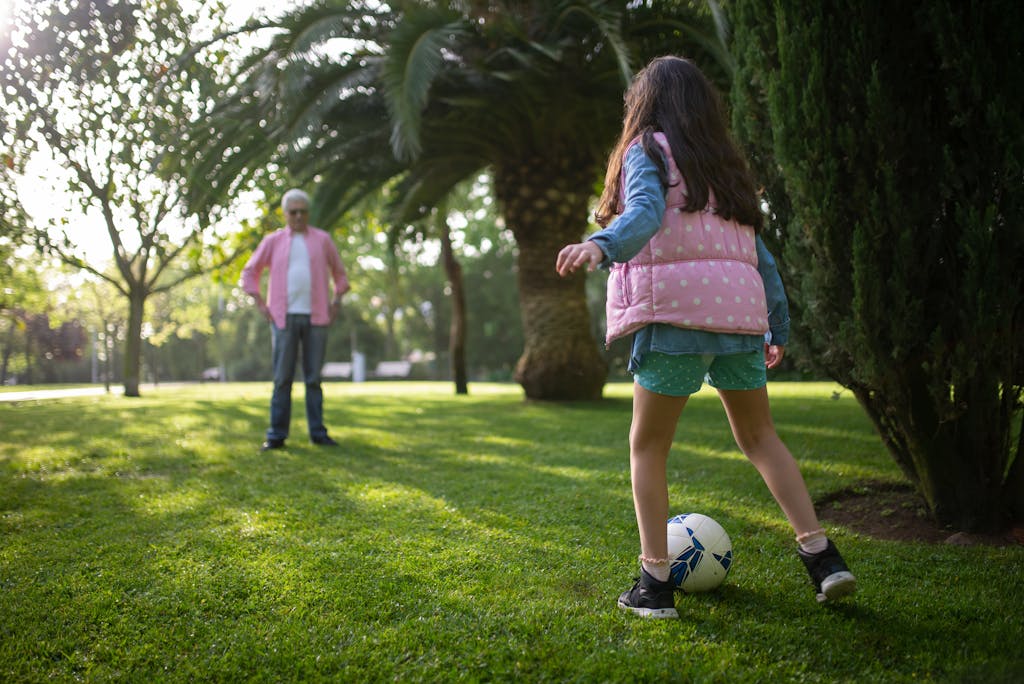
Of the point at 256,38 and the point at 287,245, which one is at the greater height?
the point at 256,38

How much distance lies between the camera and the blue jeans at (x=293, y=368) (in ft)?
20.0

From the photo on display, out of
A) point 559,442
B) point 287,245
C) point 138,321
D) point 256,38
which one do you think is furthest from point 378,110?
point 138,321

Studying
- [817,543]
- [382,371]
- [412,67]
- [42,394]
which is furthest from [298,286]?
[382,371]

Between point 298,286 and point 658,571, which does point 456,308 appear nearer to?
point 298,286

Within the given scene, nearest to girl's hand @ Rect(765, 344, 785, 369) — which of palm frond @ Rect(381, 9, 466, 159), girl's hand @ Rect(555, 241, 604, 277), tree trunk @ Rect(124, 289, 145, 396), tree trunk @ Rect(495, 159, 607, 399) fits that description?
girl's hand @ Rect(555, 241, 604, 277)

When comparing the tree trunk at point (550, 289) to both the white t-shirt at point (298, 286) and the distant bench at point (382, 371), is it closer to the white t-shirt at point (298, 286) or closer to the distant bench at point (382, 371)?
the white t-shirt at point (298, 286)

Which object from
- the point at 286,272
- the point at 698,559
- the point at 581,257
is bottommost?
the point at 698,559

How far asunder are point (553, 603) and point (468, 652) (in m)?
0.45

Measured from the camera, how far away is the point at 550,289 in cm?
1005

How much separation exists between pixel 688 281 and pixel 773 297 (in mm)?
552

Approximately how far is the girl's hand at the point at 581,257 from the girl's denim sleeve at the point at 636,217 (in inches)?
0.9

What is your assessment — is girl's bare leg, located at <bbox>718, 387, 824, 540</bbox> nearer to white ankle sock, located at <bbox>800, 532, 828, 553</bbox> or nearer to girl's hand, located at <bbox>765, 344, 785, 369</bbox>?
white ankle sock, located at <bbox>800, 532, 828, 553</bbox>

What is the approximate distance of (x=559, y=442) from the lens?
6.28 m

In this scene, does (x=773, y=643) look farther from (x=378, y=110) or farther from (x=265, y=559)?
(x=378, y=110)
